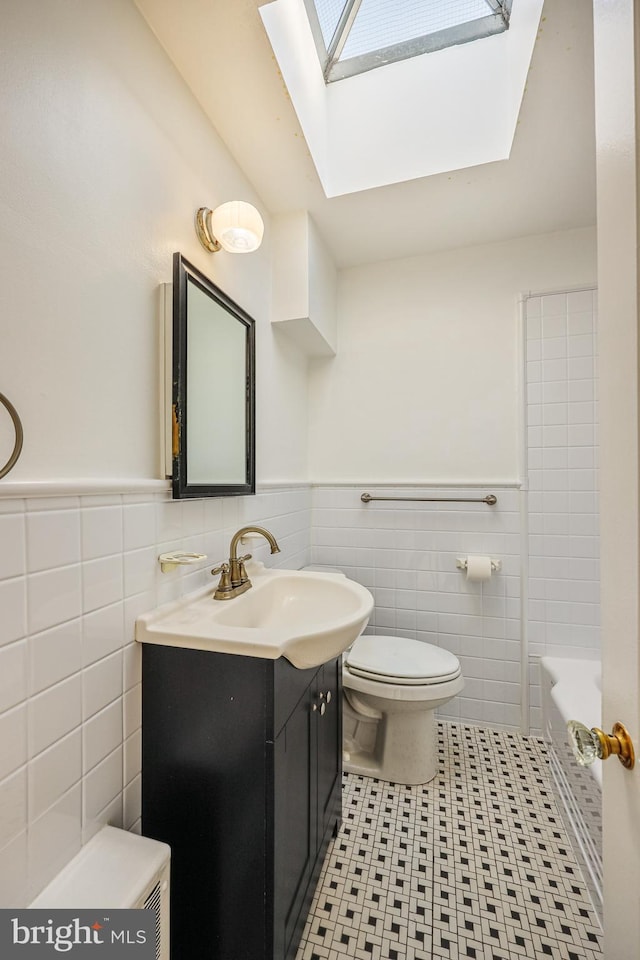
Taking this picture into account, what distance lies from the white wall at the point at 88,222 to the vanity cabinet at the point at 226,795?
537 mm

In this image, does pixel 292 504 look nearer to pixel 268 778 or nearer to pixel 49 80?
pixel 268 778

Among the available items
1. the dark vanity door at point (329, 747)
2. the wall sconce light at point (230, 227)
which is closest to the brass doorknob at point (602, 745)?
the dark vanity door at point (329, 747)

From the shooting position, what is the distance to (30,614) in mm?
696

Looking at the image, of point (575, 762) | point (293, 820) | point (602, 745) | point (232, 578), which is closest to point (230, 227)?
point (232, 578)

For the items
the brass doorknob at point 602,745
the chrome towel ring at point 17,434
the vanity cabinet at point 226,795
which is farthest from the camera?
the vanity cabinet at point 226,795

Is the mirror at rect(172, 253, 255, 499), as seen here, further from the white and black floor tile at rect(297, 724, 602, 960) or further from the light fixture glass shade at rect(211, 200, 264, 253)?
the white and black floor tile at rect(297, 724, 602, 960)

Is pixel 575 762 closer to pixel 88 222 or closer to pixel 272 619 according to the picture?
pixel 272 619

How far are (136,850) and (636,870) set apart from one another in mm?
836

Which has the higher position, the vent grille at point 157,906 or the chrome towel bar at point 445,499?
the chrome towel bar at point 445,499

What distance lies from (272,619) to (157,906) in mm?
680

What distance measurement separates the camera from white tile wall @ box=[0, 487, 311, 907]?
0.67 metres

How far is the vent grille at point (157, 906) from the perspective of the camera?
73cm

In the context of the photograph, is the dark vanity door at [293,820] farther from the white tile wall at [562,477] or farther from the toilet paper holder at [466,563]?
the white tile wall at [562,477]

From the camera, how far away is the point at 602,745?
1.70 feet
